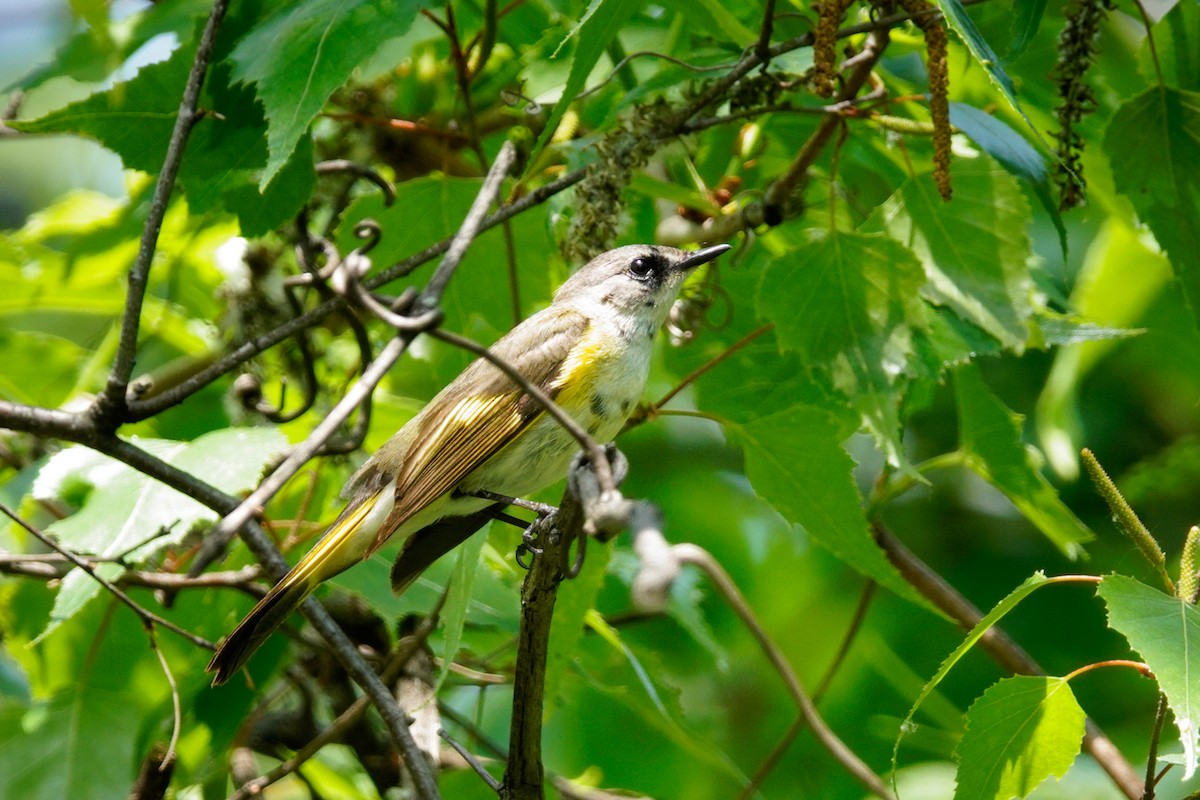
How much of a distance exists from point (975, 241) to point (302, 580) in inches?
64.6

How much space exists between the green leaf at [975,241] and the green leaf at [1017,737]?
925mm

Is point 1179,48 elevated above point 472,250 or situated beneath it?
situated beneath

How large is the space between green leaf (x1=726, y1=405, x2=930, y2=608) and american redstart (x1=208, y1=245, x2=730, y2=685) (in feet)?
1.09

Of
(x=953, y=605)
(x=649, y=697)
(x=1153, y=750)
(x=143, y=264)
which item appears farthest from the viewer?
(x=953, y=605)

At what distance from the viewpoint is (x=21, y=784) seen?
9.83 feet

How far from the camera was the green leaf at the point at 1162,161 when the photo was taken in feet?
8.45

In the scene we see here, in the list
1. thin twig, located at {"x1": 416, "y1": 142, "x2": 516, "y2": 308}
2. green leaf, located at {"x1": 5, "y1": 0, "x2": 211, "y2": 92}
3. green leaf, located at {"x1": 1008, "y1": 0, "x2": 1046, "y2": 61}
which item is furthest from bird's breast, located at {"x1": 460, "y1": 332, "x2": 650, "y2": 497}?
green leaf, located at {"x1": 5, "y1": 0, "x2": 211, "y2": 92}

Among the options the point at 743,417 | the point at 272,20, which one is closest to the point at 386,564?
the point at 743,417

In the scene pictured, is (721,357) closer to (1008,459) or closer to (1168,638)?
(1008,459)

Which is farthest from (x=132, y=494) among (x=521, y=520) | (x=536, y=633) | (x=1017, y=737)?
(x=1017, y=737)

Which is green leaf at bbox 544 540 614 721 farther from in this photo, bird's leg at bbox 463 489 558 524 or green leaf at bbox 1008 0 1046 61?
green leaf at bbox 1008 0 1046 61

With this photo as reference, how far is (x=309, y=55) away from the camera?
2.38 m

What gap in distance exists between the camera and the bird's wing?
2648 mm

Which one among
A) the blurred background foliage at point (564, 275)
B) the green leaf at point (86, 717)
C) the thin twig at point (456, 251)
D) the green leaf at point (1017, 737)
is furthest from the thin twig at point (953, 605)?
the green leaf at point (86, 717)
